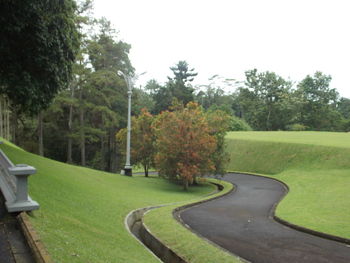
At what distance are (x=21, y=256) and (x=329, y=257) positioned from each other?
7054 millimetres

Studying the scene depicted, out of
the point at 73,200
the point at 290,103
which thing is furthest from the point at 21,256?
the point at 290,103

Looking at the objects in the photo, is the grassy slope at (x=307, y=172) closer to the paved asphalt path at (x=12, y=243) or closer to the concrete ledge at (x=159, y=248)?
the concrete ledge at (x=159, y=248)

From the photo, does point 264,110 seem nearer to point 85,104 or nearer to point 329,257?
point 85,104

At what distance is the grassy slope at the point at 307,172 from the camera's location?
11.4 m

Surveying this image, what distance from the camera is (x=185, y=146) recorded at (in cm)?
1964

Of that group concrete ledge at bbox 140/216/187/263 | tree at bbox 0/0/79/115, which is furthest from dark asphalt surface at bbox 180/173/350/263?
tree at bbox 0/0/79/115

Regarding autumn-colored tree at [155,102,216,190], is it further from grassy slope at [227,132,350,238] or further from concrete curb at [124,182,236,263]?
concrete curb at [124,182,236,263]

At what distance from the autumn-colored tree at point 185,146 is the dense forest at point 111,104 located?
2.88 meters

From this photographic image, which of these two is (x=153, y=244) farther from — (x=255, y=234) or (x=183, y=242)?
(x=255, y=234)

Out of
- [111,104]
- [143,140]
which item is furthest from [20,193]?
[111,104]

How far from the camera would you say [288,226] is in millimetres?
10531

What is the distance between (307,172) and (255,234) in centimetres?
1715

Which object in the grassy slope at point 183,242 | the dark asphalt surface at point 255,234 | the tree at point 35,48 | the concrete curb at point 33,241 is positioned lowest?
the dark asphalt surface at point 255,234

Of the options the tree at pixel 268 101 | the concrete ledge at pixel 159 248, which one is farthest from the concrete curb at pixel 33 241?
the tree at pixel 268 101
